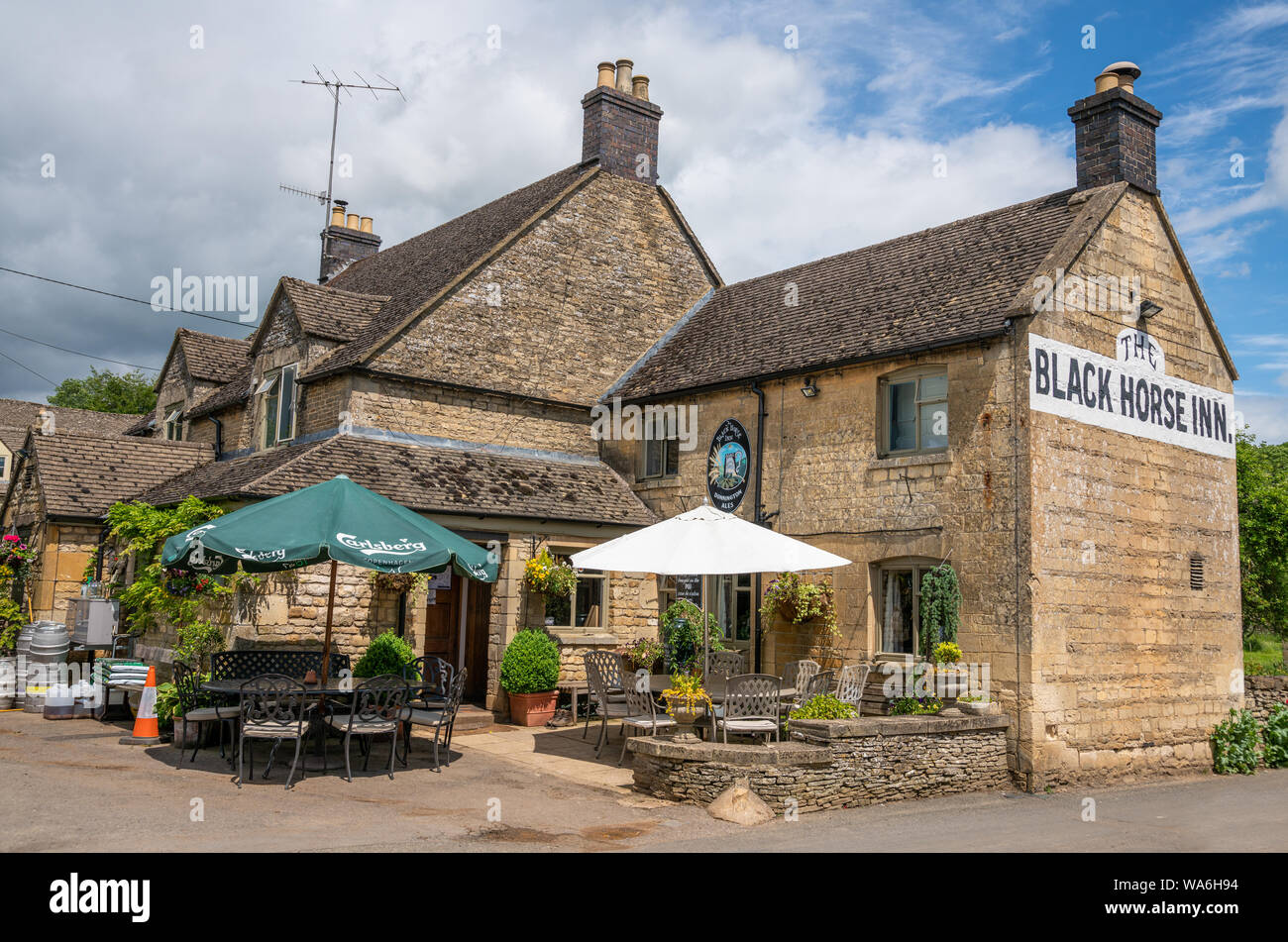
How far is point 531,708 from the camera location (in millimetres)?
14625

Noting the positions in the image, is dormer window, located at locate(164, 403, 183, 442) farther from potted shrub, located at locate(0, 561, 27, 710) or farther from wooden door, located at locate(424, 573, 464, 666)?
wooden door, located at locate(424, 573, 464, 666)

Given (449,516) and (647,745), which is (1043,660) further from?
(449,516)

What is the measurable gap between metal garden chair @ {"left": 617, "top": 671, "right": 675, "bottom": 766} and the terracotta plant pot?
135 inches

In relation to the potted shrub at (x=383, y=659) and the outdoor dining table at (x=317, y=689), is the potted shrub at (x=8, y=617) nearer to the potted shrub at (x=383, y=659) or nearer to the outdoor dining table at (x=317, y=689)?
the potted shrub at (x=383, y=659)

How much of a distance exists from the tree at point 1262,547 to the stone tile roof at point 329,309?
84.7 feet

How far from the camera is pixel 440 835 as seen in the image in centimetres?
791

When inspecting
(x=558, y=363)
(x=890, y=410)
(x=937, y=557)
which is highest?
(x=558, y=363)

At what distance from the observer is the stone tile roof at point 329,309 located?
17.6 m

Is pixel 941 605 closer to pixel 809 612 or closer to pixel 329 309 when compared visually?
pixel 809 612

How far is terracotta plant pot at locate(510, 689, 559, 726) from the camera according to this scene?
575 inches

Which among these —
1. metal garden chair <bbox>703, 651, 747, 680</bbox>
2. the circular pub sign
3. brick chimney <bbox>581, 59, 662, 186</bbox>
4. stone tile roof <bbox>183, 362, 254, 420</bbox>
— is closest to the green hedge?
metal garden chair <bbox>703, 651, 747, 680</bbox>

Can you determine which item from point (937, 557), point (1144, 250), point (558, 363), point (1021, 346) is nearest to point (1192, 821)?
point (937, 557)

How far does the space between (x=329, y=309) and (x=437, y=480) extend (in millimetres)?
4948
